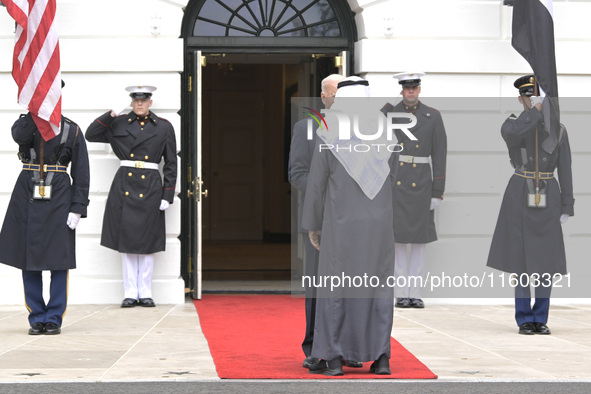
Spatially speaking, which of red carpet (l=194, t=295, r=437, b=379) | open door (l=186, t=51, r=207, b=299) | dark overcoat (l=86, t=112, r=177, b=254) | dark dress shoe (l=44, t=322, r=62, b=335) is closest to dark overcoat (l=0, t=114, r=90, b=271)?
dark dress shoe (l=44, t=322, r=62, b=335)

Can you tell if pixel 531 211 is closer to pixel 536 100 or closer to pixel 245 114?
pixel 536 100

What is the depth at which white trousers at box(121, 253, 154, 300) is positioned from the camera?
10.3m

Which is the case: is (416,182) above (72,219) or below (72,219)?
above

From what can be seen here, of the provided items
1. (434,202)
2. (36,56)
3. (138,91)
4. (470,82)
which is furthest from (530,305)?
(36,56)

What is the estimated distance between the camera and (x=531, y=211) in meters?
A: 8.68

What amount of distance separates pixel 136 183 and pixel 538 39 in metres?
3.88

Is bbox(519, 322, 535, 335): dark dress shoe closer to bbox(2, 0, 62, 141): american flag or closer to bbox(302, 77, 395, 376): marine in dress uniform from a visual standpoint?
bbox(302, 77, 395, 376): marine in dress uniform

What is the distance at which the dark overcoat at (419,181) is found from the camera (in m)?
10.4

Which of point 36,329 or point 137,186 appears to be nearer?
point 36,329

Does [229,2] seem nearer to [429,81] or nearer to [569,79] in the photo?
[429,81]

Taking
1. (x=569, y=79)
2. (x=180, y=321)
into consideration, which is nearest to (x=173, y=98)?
(x=180, y=321)

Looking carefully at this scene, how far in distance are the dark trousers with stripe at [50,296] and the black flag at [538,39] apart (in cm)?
410

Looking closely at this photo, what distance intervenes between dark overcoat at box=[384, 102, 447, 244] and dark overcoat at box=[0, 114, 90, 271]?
3.26 metres

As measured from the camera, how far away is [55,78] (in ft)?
29.7
